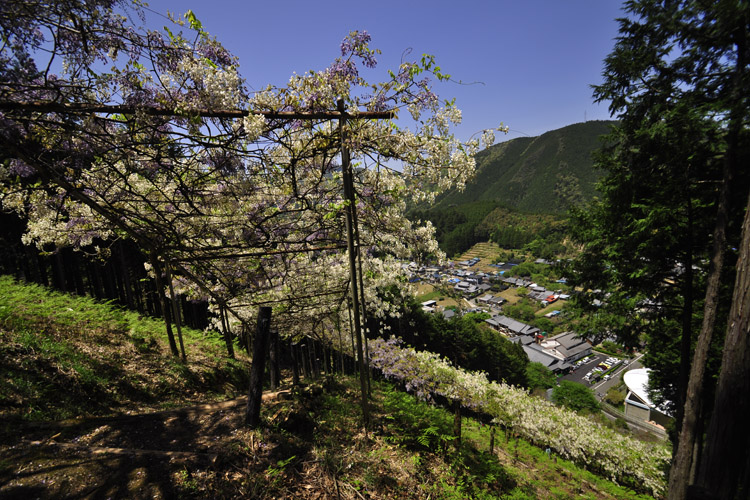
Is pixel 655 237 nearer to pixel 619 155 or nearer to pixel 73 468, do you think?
pixel 619 155

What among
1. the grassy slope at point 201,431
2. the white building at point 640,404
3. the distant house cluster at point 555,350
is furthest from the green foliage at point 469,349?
the grassy slope at point 201,431

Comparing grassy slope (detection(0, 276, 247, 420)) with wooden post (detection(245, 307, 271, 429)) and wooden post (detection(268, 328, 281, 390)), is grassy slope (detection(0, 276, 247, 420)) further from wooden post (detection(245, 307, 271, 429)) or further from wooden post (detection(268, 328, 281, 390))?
wooden post (detection(245, 307, 271, 429))

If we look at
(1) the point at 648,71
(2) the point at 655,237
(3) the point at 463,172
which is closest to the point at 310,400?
(3) the point at 463,172

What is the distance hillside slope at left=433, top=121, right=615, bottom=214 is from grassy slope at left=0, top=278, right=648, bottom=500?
123m

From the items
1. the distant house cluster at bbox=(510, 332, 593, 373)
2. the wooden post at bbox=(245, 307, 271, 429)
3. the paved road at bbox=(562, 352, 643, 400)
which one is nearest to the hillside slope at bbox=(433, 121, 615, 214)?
the distant house cluster at bbox=(510, 332, 593, 373)

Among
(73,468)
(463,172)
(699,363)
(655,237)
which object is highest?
(463,172)

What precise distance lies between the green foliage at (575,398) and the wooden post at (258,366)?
3642cm

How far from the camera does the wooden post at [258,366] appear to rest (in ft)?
10.7

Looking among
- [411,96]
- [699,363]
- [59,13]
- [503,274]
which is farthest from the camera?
[503,274]

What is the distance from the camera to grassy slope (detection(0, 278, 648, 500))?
240cm

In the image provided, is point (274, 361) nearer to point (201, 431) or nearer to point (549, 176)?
point (201, 431)

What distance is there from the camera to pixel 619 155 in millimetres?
8031

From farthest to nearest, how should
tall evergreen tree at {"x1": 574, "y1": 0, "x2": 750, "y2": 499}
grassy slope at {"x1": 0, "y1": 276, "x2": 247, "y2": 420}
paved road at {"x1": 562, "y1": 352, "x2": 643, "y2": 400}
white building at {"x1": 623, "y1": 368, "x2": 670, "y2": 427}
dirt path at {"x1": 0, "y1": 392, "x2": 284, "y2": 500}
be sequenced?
paved road at {"x1": 562, "y1": 352, "x2": 643, "y2": 400}
white building at {"x1": 623, "y1": 368, "x2": 670, "y2": 427}
tall evergreen tree at {"x1": 574, "y1": 0, "x2": 750, "y2": 499}
grassy slope at {"x1": 0, "y1": 276, "x2": 247, "y2": 420}
dirt path at {"x1": 0, "y1": 392, "x2": 284, "y2": 500}

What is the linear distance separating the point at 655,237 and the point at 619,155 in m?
2.57
